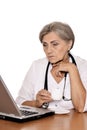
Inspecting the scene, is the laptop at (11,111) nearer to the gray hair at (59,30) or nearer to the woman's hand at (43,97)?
the woman's hand at (43,97)

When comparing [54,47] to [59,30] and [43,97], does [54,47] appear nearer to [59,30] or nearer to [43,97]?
[59,30]

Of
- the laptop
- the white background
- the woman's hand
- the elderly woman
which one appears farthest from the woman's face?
the white background

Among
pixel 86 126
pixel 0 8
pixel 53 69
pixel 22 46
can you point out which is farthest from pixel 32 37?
pixel 86 126

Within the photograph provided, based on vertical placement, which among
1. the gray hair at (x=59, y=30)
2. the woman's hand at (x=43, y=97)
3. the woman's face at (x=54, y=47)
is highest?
the gray hair at (x=59, y=30)

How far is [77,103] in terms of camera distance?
2.17 m

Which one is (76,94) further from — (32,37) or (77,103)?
(32,37)

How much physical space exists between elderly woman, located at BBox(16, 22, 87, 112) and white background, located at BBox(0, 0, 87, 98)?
770 millimetres

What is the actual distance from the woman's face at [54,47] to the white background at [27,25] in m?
0.98

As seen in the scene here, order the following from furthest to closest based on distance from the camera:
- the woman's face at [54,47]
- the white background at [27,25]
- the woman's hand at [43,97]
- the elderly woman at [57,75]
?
1. the white background at [27,25]
2. the woman's face at [54,47]
3. the elderly woman at [57,75]
4. the woman's hand at [43,97]

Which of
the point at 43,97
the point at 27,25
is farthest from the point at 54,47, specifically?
the point at 27,25

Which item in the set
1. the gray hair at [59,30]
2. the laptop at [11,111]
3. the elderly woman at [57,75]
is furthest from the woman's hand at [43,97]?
the gray hair at [59,30]

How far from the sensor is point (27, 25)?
3414 millimetres

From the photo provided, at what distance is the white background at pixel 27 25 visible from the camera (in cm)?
339

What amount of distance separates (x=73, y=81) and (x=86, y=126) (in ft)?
2.19
